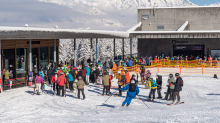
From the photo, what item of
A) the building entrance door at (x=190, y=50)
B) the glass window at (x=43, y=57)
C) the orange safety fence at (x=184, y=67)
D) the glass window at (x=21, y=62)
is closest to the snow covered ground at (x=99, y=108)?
the glass window at (x=21, y=62)

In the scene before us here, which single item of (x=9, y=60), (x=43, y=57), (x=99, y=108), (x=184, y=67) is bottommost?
(x=99, y=108)

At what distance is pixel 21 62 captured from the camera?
21.2 meters

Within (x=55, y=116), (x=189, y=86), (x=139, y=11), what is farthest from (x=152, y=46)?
(x=55, y=116)

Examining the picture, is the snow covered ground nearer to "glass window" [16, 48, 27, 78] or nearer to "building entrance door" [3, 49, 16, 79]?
"building entrance door" [3, 49, 16, 79]

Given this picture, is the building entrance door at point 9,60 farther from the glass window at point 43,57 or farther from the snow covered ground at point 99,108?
the glass window at point 43,57

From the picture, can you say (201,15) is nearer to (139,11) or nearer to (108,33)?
(139,11)

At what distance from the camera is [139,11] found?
4447 cm

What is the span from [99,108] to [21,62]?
35.0 feet

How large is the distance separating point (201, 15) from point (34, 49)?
30.3 m

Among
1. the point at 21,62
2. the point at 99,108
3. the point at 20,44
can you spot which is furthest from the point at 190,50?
the point at 99,108

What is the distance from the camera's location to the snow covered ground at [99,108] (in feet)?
34.9

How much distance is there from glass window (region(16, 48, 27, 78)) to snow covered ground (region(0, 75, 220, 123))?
316cm

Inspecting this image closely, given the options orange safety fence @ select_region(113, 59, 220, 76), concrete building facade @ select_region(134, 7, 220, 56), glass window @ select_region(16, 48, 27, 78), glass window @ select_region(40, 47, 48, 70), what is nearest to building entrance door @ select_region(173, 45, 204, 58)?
concrete building facade @ select_region(134, 7, 220, 56)

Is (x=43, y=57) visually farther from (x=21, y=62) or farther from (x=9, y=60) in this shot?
(x=9, y=60)
